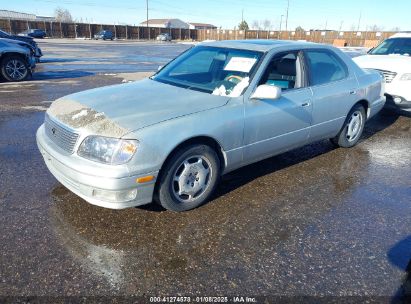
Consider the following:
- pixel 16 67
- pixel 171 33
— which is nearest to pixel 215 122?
pixel 16 67

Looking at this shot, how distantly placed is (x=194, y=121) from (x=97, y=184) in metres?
1.01

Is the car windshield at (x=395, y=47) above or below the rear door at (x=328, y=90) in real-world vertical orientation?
above

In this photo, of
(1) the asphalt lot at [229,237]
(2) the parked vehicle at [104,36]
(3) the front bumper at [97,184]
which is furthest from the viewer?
(2) the parked vehicle at [104,36]

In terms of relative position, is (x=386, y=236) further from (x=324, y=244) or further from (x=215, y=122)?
(x=215, y=122)

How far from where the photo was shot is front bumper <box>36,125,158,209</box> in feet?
9.10

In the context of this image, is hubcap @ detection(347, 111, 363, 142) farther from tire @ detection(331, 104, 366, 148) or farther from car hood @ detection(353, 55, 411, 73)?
car hood @ detection(353, 55, 411, 73)

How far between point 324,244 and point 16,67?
11.3 meters

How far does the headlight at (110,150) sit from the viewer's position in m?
2.78

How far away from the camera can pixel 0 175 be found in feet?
13.0

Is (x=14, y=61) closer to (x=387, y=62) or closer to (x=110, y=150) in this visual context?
(x=110, y=150)

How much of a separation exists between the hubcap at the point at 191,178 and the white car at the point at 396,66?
5.04 m

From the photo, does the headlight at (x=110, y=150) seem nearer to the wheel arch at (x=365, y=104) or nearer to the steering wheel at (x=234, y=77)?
the steering wheel at (x=234, y=77)

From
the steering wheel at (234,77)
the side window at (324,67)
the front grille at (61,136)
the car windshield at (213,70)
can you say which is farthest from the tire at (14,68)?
the side window at (324,67)

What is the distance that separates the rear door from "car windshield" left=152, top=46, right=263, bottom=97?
0.93m
